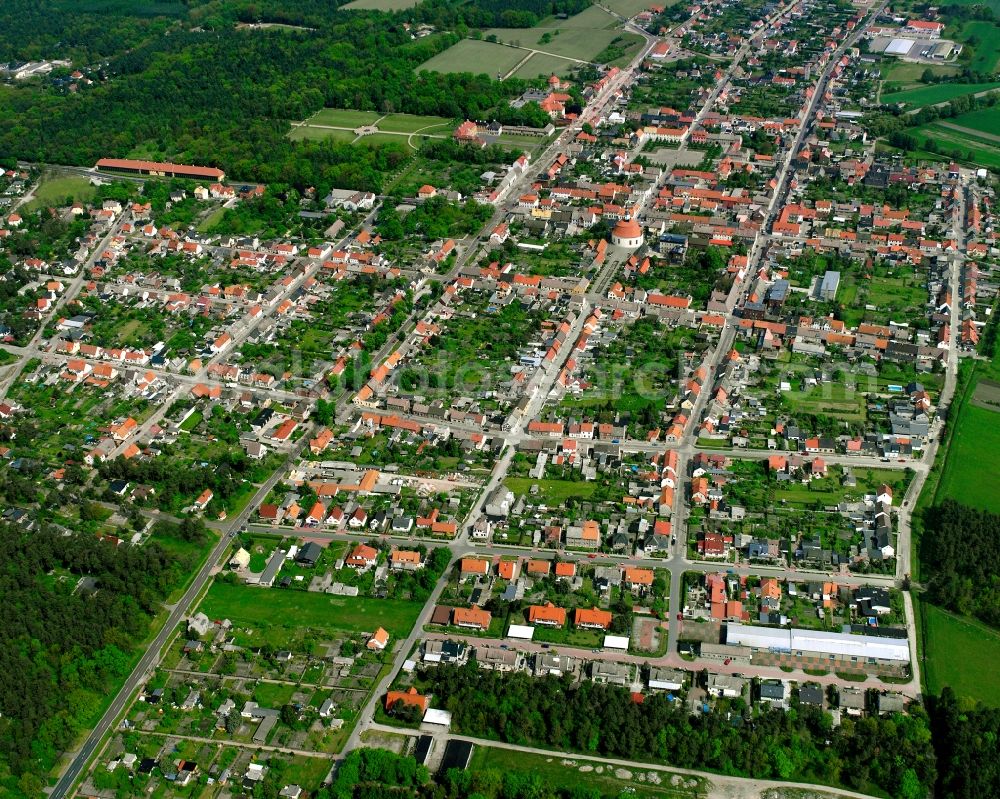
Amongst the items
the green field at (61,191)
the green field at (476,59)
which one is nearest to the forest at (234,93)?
the green field at (476,59)

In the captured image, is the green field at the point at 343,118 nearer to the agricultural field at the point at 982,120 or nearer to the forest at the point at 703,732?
the agricultural field at the point at 982,120

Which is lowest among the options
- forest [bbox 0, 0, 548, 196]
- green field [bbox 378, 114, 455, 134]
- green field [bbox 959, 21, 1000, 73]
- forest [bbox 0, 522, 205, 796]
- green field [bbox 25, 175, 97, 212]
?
green field [bbox 959, 21, 1000, 73]

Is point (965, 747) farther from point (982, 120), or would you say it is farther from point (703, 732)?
point (982, 120)

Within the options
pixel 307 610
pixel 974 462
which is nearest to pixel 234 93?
pixel 307 610

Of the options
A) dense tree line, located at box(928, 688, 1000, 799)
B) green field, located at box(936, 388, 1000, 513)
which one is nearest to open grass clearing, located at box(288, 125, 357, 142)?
green field, located at box(936, 388, 1000, 513)

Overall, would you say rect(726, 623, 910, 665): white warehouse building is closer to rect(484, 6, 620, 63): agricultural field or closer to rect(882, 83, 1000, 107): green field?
rect(882, 83, 1000, 107): green field

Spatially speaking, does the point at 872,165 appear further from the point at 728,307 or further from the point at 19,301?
the point at 19,301
